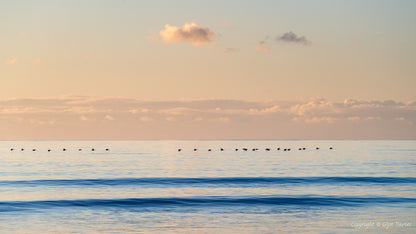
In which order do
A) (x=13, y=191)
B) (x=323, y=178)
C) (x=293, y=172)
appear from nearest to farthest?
(x=13, y=191)
(x=323, y=178)
(x=293, y=172)

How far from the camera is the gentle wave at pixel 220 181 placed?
63.9 m

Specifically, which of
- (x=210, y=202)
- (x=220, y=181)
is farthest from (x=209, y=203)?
(x=220, y=181)

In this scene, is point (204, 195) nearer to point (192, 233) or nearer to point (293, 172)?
point (192, 233)

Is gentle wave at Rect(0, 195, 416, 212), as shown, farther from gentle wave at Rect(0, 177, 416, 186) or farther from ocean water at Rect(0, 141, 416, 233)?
gentle wave at Rect(0, 177, 416, 186)

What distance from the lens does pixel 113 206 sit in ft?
Result: 146

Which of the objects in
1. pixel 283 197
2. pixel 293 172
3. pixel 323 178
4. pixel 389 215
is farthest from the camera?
pixel 293 172

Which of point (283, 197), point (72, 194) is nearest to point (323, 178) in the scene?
point (283, 197)

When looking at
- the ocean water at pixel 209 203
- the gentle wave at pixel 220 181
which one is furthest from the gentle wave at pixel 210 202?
the gentle wave at pixel 220 181

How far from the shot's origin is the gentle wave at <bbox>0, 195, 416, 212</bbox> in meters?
44.7

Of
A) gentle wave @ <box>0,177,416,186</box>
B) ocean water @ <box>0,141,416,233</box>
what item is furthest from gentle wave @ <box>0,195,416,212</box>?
gentle wave @ <box>0,177,416,186</box>

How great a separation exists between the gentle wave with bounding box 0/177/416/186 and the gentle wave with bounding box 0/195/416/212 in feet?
47.8

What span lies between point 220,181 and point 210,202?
66.3ft

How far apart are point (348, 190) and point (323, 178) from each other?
1385cm

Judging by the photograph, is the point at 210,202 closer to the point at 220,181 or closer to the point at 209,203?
the point at 209,203
